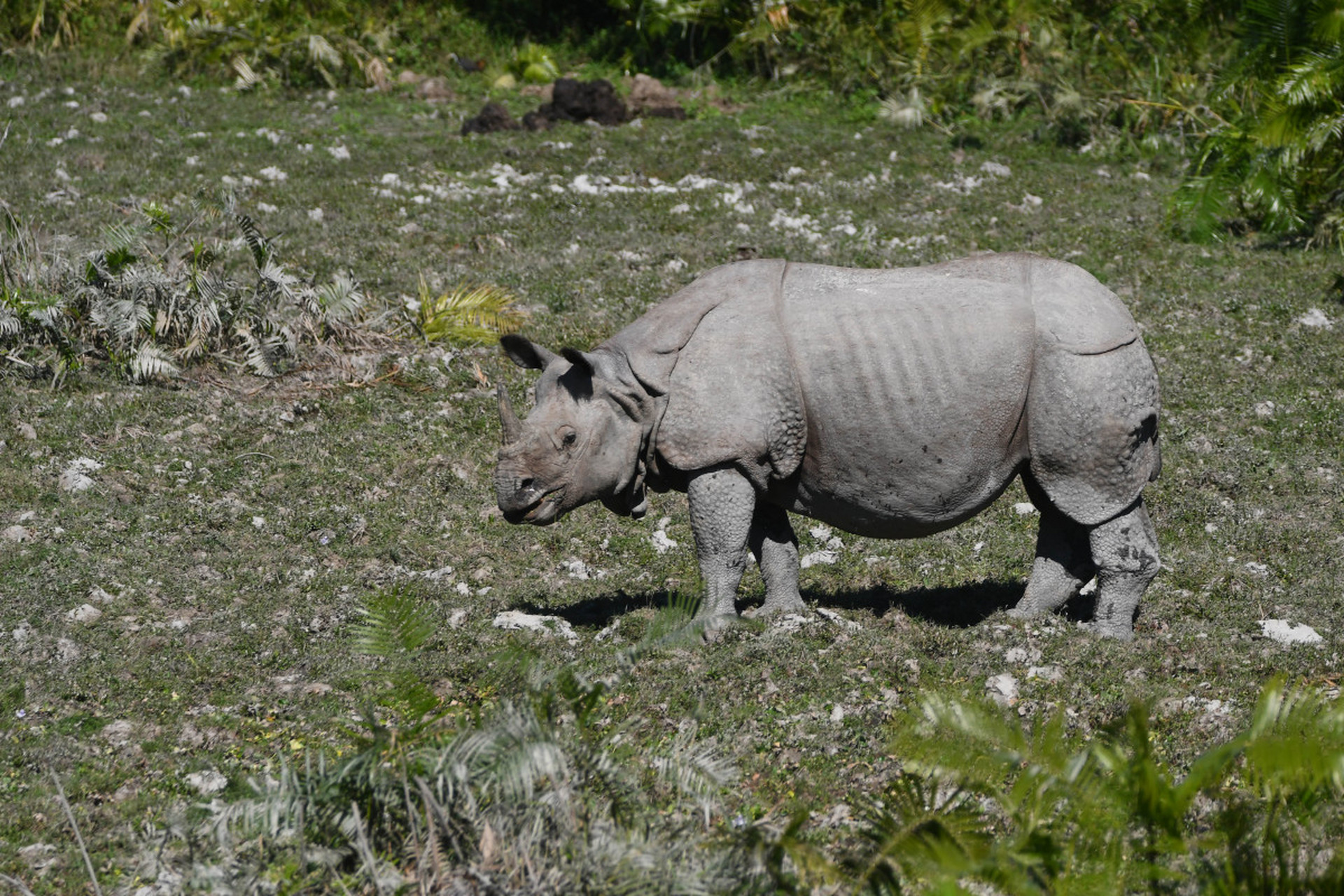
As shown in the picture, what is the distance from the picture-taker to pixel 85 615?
300 inches

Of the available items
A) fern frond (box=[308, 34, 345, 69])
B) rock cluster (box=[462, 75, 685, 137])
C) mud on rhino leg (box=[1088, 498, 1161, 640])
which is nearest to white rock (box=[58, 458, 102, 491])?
mud on rhino leg (box=[1088, 498, 1161, 640])

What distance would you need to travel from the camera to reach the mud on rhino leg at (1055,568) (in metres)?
7.43

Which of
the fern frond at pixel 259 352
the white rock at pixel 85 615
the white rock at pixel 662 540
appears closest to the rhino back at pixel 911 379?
the white rock at pixel 662 540

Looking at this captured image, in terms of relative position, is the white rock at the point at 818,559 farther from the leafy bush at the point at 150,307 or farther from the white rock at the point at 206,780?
the leafy bush at the point at 150,307

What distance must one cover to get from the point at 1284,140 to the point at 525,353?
10.4 m

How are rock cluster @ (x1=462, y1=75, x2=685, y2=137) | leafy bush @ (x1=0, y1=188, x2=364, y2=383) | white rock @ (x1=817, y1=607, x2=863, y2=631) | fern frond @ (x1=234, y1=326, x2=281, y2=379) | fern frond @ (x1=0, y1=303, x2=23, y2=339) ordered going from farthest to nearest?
1. rock cluster @ (x1=462, y1=75, x2=685, y2=137)
2. fern frond @ (x1=234, y1=326, x2=281, y2=379)
3. leafy bush @ (x1=0, y1=188, x2=364, y2=383)
4. fern frond @ (x1=0, y1=303, x2=23, y2=339)
5. white rock @ (x1=817, y1=607, x2=863, y2=631)

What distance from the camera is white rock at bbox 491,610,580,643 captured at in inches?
294

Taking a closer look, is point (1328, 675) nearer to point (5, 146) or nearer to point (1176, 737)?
point (1176, 737)

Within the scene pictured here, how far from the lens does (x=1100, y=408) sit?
657 centimetres

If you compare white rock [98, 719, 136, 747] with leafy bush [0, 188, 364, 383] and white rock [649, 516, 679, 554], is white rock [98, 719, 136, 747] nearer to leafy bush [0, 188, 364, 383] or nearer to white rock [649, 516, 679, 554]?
white rock [649, 516, 679, 554]

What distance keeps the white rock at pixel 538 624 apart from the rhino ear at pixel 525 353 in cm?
154

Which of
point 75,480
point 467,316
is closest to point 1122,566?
point 75,480

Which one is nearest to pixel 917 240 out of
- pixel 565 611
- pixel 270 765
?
pixel 565 611

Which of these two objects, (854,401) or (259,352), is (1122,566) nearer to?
(854,401)
